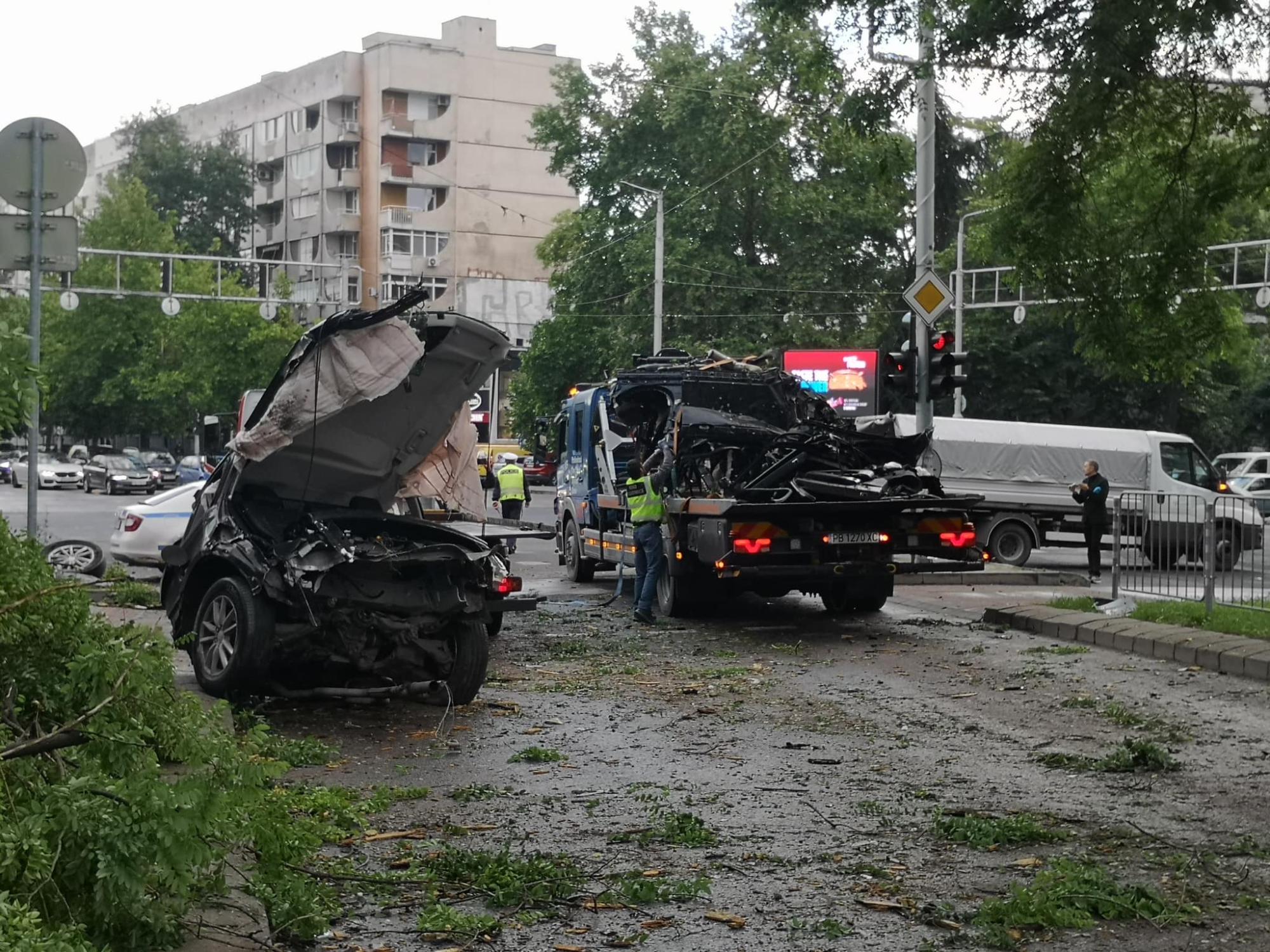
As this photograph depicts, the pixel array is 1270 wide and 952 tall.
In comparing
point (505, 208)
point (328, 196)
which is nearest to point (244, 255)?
point (328, 196)

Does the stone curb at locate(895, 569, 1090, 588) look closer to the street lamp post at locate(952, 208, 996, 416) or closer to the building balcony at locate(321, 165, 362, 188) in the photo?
the street lamp post at locate(952, 208, 996, 416)

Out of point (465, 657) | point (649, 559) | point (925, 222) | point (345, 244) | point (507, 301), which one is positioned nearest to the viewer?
point (465, 657)

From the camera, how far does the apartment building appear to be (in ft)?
264

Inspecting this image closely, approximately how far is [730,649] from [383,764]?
237 inches

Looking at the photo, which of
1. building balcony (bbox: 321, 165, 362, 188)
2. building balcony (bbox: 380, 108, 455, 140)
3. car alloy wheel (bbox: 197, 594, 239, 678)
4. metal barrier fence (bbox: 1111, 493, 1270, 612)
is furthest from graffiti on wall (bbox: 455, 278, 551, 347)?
car alloy wheel (bbox: 197, 594, 239, 678)

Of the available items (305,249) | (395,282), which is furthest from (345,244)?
(395,282)

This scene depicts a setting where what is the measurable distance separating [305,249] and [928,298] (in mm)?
72458

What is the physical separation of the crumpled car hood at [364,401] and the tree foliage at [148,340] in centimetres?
5959

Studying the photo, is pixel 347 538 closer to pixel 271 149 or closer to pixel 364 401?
pixel 364 401

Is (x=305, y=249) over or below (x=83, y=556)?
over

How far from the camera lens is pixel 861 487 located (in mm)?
15617

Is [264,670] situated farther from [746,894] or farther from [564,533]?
[564,533]

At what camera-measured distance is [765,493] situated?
51.0ft

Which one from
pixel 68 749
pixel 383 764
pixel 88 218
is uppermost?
pixel 88 218
